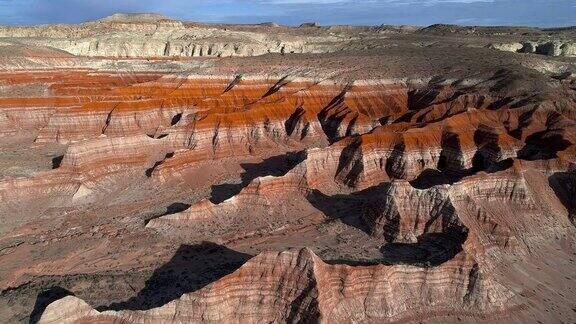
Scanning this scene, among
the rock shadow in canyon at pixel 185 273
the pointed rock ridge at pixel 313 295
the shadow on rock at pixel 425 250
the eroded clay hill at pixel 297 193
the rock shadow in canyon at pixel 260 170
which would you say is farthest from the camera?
the rock shadow in canyon at pixel 260 170

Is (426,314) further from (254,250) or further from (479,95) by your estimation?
(479,95)

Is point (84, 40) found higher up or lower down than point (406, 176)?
higher up

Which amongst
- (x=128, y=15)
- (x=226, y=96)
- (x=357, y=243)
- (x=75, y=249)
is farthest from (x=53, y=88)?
(x=128, y=15)

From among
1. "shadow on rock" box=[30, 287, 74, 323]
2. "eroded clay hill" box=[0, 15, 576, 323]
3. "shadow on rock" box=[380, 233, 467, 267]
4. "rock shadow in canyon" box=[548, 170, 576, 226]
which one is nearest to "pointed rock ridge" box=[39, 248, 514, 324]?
"eroded clay hill" box=[0, 15, 576, 323]

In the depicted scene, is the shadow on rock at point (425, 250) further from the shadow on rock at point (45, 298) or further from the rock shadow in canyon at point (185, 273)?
the shadow on rock at point (45, 298)

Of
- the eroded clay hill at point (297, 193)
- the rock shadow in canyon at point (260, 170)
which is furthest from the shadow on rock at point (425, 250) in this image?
the rock shadow in canyon at point (260, 170)

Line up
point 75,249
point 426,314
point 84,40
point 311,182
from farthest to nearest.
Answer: point 84,40, point 311,182, point 75,249, point 426,314

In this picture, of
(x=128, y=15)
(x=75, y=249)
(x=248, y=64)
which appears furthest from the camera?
(x=128, y=15)

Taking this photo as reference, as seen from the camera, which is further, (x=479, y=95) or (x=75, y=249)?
(x=479, y=95)
